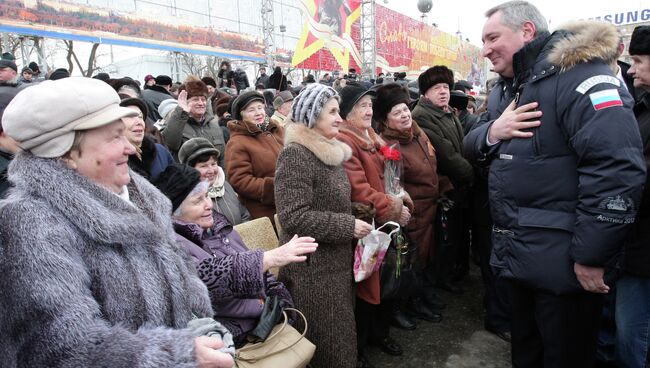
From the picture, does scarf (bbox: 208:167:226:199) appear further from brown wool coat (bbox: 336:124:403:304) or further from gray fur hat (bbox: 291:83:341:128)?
brown wool coat (bbox: 336:124:403:304)

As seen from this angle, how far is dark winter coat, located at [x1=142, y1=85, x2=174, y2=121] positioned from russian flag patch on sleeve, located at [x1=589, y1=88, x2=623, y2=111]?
203 inches

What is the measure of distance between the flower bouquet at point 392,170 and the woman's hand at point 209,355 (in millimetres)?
2067

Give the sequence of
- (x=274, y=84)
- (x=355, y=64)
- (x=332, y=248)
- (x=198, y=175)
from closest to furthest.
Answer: (x=198, y=175)
(x=332, y=248)
(x=274, y=84)
(x=355, y=64)

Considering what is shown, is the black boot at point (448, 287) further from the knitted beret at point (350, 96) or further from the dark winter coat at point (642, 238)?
the knitted beret at point (350, 96)

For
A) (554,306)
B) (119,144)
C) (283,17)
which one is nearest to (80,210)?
(119,144)

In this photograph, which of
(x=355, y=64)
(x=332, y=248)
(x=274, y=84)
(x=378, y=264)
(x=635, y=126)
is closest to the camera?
(x=635, y=126)

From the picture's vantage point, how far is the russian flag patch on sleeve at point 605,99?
5.82 ft

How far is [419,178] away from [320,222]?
145cm

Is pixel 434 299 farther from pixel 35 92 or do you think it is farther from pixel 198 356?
pixel 35 92

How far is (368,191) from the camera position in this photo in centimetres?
288

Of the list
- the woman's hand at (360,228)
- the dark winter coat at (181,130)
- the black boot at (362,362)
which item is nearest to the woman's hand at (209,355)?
the woman's hand at (360,228)

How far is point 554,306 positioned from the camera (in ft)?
6.70

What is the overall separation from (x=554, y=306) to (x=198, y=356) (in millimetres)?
1651

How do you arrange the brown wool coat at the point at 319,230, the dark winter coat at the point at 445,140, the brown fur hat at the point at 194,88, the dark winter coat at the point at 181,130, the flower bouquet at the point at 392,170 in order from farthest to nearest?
the brown fur hat at the point at 194,88 < the dark winter coat at the point at 181,130 < the dark winter coat at the point at 445,140 < the flower bouquet at the point at 392,170 < the brown wool coat at the point at 319,230
